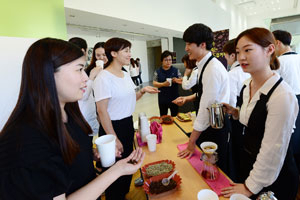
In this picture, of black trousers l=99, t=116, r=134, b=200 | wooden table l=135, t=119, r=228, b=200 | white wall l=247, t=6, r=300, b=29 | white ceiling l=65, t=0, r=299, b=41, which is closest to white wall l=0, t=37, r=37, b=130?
black trousers l=99, t=116, r=134, b=200

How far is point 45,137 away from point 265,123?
1.09 m

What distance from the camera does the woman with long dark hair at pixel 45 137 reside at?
57cm

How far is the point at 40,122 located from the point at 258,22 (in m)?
22.4

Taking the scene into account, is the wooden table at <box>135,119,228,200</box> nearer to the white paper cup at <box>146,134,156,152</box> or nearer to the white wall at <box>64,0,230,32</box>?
the white paper cup at <box>146,134,156,152</box>

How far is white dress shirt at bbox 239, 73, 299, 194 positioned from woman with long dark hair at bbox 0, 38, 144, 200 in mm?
717

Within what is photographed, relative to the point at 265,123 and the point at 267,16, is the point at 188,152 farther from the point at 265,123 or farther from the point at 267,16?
the point at 267,16

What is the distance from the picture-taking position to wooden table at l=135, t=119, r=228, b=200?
40.2 inches

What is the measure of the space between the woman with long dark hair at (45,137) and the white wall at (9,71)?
0.72m

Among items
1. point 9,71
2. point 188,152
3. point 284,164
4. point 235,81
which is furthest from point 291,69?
point 9,71

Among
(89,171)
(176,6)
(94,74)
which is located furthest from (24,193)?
(176,6)

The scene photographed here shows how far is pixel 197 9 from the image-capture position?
1047cm

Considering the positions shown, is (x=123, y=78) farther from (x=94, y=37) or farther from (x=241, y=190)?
(x=94, y=37)

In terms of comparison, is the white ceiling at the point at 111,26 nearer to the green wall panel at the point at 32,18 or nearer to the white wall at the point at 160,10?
the white wall at the point at 160,10

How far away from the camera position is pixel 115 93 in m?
1.65
